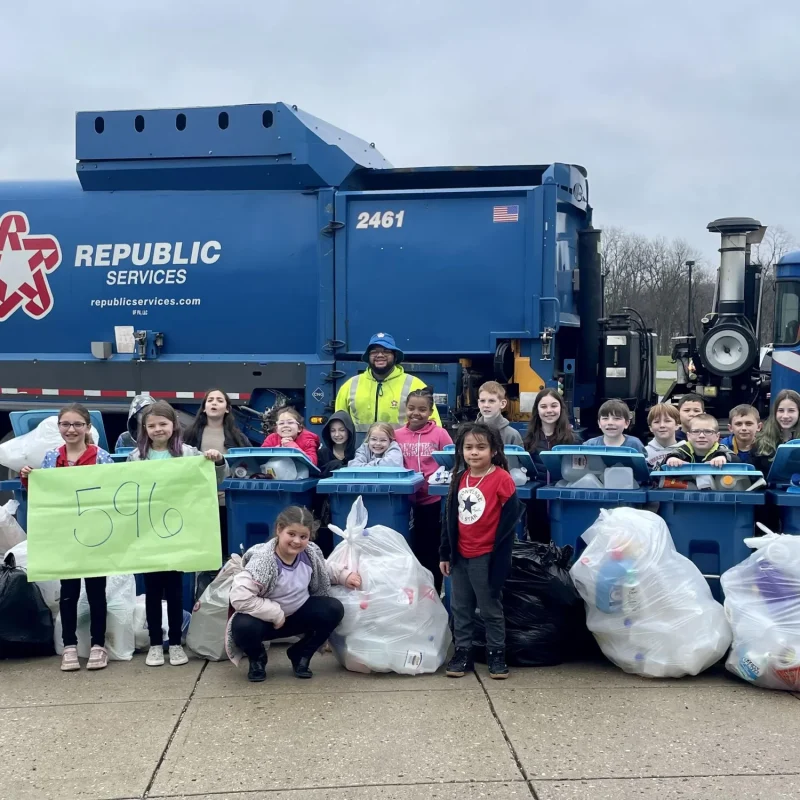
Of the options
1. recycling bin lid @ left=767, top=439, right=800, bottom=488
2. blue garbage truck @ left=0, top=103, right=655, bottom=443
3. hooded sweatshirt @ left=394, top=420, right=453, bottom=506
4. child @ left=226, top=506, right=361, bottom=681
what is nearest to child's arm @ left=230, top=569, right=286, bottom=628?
child @ left=226, top=506, right=361, bottom=681

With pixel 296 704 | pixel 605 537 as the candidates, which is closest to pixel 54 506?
pixel 296 704

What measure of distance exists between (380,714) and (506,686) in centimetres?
65

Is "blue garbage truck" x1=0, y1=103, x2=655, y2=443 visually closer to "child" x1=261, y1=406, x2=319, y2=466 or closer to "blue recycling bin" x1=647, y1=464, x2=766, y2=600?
"child" x1=261, y1=406, x2=319, y2=466

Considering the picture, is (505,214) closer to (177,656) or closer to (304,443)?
(304,443)

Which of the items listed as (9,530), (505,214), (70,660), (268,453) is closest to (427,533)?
(268,453)

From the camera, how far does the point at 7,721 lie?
4.02m

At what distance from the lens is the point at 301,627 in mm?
4438

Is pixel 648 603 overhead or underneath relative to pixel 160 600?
overhead

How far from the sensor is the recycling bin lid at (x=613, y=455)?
4.80m

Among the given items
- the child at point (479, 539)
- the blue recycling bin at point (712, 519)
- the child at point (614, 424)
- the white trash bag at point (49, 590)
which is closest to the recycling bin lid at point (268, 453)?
the child at point (479, 539)

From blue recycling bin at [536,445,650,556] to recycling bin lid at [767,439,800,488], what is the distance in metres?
0.61

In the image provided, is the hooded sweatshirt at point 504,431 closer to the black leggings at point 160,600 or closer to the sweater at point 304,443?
the sweater at point 304,443

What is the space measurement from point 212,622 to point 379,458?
1286 millimetres

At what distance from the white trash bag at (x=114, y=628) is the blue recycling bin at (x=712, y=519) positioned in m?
2.67
